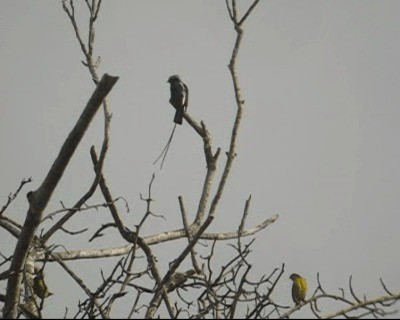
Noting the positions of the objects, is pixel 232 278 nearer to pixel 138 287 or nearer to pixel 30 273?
pixel 138 287

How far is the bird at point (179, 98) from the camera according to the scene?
4.01 metres

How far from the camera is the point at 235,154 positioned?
346 centimetres

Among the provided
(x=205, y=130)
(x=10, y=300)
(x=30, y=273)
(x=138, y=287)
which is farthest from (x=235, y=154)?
(x=10, y=300)

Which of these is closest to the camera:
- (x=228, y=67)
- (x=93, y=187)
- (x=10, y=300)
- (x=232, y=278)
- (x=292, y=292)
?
(x=10, y=300)

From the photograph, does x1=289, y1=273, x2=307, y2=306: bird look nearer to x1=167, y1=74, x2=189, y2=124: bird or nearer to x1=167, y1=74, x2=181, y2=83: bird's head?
x1=167, y1=74, x2=189, y2=124: bird

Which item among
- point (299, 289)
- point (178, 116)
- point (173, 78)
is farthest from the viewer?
point (299, 289)

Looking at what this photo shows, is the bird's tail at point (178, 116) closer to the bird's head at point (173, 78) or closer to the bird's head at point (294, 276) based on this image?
the bird's head at point (173, 78)

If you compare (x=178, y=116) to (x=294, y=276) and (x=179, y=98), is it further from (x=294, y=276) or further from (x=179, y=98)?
(x=294, y=276)

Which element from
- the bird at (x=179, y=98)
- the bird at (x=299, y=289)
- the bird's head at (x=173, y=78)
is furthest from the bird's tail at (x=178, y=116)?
the bird at (x=299, y=289)

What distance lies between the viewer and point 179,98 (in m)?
4.03

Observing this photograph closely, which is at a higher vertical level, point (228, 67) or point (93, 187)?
point (228, 67)

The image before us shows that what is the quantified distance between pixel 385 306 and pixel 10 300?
174 cm

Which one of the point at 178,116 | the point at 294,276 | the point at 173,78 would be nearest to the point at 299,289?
the point at 294,276

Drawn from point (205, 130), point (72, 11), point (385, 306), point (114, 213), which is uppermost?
point (72, 11)
